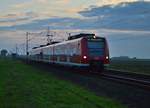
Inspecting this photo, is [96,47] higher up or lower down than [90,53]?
higher up

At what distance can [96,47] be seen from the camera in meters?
40.2

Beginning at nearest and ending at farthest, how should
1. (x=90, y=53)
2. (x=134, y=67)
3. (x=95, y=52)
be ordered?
(x=90, y=53) < (x=95, y=52) < (x=134, y=67)

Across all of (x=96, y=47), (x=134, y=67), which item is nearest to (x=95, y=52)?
(x=96, y=47)

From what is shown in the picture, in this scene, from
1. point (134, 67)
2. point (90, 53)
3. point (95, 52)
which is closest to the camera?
point (90, 53)

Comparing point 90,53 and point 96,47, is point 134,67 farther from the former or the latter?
point 90,53

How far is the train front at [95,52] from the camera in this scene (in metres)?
39.2

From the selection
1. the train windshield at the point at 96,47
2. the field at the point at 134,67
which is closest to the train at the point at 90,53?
the train windshield at the point at 96,47

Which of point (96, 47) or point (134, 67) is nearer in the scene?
point (96, 47)

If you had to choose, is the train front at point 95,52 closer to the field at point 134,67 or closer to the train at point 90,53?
the train at point 90,53

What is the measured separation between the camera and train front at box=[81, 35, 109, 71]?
39219 mm

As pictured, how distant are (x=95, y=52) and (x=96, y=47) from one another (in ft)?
1.48

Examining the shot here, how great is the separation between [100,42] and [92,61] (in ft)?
6.90

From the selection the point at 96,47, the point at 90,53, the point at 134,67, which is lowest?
the point at 134,67

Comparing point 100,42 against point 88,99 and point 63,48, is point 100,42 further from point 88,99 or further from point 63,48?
point 88,99
